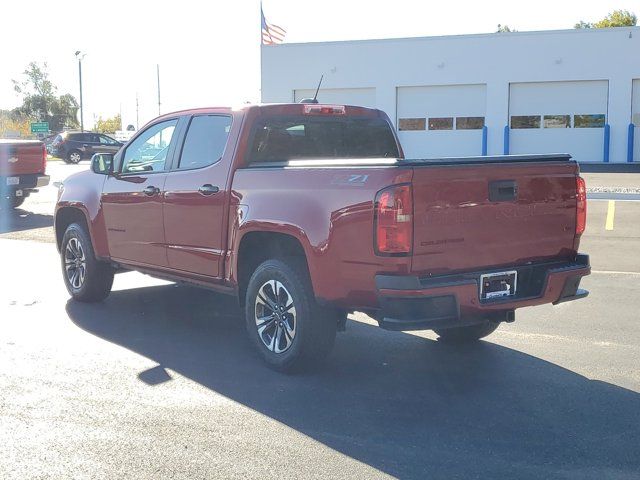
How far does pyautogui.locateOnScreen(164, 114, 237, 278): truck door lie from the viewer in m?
6.40

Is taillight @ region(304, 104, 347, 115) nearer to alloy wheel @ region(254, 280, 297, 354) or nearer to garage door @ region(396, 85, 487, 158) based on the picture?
alloy wheel @ region(254, 280, 297, 354)

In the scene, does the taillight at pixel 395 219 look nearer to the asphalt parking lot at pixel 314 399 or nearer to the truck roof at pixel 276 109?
the asphalt parking lot at pixel 314 399

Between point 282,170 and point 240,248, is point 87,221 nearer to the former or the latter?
point 240,248

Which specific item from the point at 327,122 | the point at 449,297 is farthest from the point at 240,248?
the point at 449,297

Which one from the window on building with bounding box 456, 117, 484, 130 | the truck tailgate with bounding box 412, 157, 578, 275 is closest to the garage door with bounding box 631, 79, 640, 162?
the window on building with bounding box 456, 117, 484, 130

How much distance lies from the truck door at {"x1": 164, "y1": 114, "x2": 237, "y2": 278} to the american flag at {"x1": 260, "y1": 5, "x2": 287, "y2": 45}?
3255cm

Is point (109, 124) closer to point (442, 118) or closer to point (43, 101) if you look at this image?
point (43, 101)

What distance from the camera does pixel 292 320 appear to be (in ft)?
19.2

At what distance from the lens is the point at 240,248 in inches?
243

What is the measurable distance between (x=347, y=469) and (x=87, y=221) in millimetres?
4845

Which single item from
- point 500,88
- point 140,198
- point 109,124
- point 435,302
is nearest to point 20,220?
point 140,198

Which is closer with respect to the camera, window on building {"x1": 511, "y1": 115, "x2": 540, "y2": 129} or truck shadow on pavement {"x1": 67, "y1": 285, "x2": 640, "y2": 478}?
truck shadow on pavement {"x1": 67, "y1": 285, "x2": 640, "y2": 478}

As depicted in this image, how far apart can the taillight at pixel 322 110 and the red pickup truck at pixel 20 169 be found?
12.1 metres

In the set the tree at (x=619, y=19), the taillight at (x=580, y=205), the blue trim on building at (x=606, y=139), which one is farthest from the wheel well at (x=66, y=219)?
the tree at (x=619, y=19)
